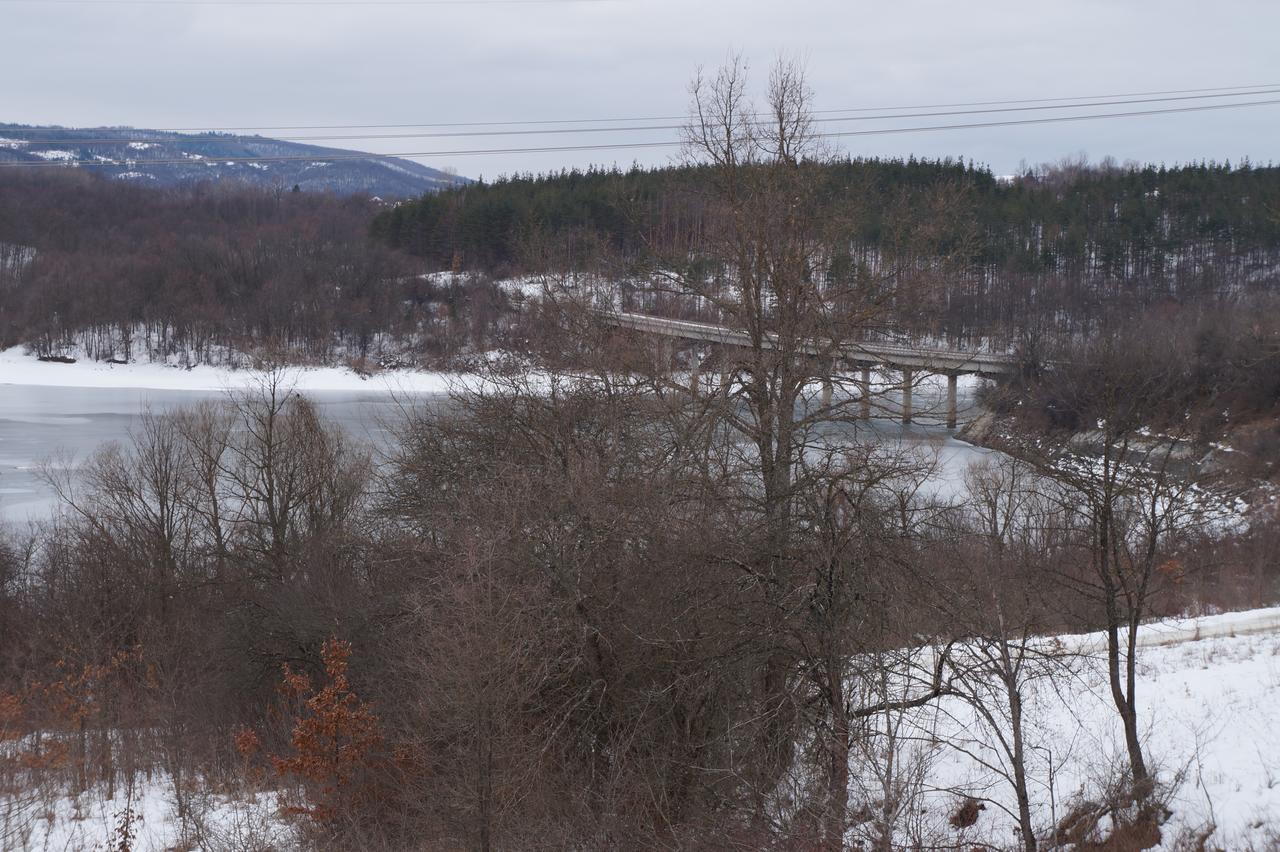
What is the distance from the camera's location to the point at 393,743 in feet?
41.9

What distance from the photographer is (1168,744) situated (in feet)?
35.8

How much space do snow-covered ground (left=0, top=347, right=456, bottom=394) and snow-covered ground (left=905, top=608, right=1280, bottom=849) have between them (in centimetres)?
5051

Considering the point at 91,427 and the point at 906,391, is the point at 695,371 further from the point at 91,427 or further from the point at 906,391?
the point at 91,427

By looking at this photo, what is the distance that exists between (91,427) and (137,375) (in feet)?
113

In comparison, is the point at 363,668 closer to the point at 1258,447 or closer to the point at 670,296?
the point at 670,296

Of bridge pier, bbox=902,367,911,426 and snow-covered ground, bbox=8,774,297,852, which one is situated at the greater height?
bridge pier, bbox=902,367,911,426

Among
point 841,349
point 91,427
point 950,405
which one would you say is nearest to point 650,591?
point 841,349

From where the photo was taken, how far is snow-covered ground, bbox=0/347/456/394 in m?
61.9

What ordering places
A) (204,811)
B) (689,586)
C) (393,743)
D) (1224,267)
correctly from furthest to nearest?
1. (1224,267)
2. (393,743)
3. (204,811)
4. (689,586)

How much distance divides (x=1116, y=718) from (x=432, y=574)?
8.33 meters

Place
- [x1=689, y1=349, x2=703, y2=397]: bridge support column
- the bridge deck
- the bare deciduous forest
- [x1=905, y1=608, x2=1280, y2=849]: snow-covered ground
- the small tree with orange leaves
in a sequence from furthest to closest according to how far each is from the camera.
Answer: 1. the bridge deck
2. [x1=689, y1=349, x2=703, y2=397]: bridge support column
3. the small tree with orange leaves
4. the bare deciduous forest
5. [x1=905, y1=608, x2=1280, y2=849]: snow-covered ground

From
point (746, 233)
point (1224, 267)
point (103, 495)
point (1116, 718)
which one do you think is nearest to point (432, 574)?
point (746, 233)

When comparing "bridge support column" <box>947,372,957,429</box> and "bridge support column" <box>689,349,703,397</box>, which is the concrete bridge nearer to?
"bridge support column" <box>947,372,957,429</box>

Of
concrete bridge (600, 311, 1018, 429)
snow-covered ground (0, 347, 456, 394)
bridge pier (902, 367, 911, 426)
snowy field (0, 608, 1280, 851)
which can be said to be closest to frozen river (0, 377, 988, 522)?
bridge pier (902, 367, 911, 426)
